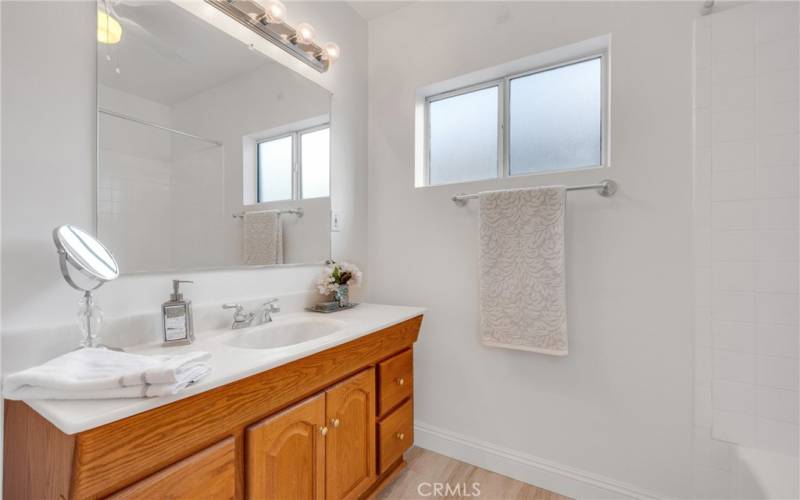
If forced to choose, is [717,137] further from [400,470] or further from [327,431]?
[400,470]

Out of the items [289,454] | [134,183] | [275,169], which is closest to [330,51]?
[275,169]

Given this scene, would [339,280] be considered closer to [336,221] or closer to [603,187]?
[336,221]

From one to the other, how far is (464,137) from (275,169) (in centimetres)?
109

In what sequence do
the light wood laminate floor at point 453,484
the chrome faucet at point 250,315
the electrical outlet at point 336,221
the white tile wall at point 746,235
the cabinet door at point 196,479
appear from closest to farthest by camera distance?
1. the cabinet door at point 196,479
2. the white tile wall at point 746,235
3. the chrome faucet at point 250,315
4. the light wood laminate floor at point 453,484
5. the electrical outlet at point 336,221

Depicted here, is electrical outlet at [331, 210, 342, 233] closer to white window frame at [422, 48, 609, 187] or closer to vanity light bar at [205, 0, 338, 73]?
white window frame at [422, 48, 609, 187]

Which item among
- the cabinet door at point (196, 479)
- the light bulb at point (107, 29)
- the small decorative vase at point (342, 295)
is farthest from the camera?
the small decorative vase at point (342, 295)

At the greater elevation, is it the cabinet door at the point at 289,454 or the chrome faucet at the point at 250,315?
the chrome faucet at the point at 250,315

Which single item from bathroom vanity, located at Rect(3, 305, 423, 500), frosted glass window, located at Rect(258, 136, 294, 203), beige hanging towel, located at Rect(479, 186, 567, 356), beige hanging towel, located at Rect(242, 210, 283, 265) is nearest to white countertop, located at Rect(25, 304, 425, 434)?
bathroom vanity, located at Rect(3, 305, 423, 500)

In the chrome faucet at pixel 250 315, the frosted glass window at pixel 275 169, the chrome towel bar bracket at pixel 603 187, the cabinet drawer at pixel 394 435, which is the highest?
the frosted glass window at pixel 275 169

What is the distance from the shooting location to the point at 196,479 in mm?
815

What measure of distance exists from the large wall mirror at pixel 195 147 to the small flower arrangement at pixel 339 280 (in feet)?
0.43

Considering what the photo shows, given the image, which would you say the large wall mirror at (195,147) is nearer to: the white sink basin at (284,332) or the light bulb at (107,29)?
the light bulb at (107,29)

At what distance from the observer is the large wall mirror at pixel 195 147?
1.10 metres

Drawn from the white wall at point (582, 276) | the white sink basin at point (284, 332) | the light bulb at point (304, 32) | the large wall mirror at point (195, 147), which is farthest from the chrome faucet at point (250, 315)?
the light bulb at point (304, 32)
